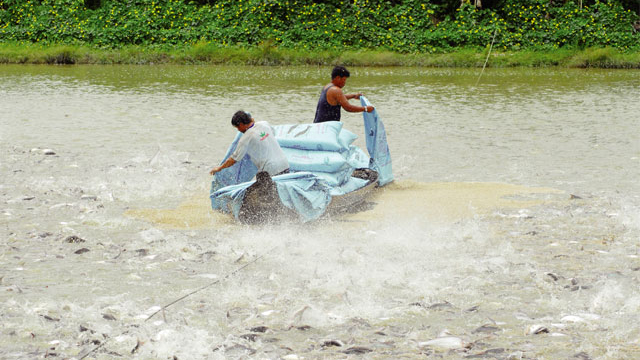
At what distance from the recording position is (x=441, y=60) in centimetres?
2441

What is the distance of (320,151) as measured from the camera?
28.8 feet

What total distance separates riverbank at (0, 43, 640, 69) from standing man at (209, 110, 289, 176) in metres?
16.8

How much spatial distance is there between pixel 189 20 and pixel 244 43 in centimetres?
243

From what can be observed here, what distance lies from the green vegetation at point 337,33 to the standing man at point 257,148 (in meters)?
16.9

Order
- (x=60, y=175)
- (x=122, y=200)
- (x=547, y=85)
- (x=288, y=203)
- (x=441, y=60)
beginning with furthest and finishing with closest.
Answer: (x=441, y=60)
(x=547, y=85)
(x=60, y=175)
(x=122, y=200)
(x=288, y=203)

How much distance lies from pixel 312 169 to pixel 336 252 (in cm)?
183

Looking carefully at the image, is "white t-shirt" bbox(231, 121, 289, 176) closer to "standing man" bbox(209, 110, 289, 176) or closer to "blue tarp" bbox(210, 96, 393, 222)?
"standing man" bbox(209, 110, 289, 176)

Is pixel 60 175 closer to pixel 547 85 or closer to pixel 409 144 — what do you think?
pixel 409 144

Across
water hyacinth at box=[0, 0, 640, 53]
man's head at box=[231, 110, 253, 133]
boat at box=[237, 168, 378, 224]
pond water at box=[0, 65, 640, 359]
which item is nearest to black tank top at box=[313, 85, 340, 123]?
pond water at box=[0, 65, 640, 359]

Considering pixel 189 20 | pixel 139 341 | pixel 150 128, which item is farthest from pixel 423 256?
pixel 189 20

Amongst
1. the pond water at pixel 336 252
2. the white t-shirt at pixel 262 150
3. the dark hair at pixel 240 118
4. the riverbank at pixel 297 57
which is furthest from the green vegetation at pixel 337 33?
the dark hair at pixel 240 118

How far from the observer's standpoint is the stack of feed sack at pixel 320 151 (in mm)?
8531

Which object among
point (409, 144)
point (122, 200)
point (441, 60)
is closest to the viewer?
point (122, 200)

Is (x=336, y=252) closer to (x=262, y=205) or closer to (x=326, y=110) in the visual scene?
(x=262, y=205)
